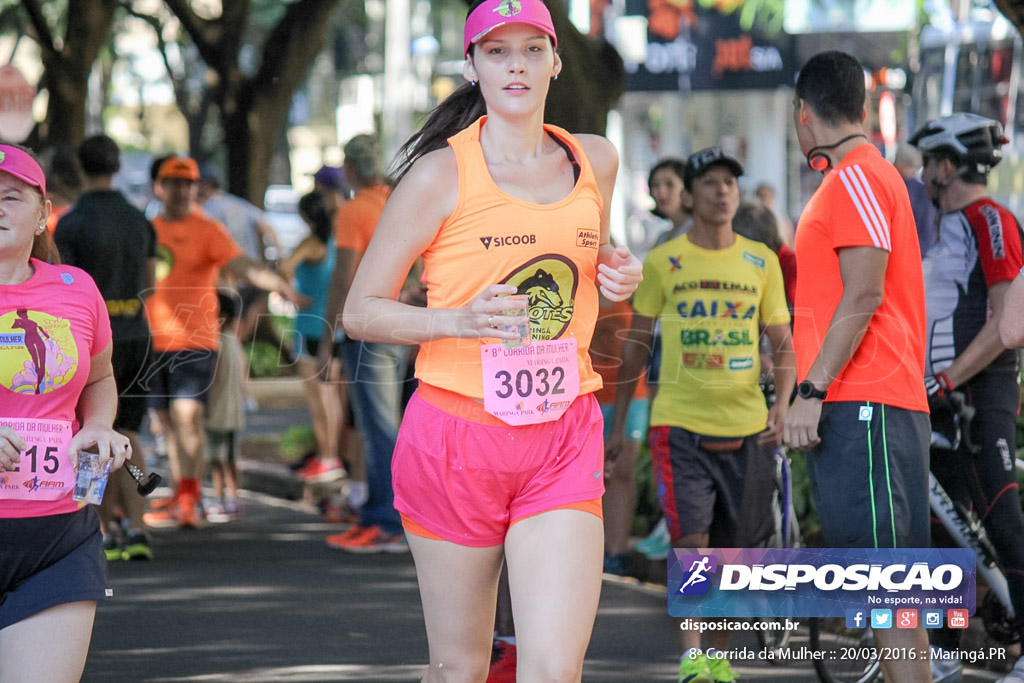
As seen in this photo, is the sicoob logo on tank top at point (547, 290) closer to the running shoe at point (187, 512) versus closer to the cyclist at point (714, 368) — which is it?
Result: the cyclist at point (714, 368)

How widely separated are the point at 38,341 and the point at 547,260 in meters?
1.38

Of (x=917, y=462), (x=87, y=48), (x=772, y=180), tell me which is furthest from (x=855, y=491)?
(x=772, y=180)

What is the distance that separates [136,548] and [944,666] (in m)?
4.95

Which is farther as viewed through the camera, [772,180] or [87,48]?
[772,180]

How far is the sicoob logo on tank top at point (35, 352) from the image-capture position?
418cm

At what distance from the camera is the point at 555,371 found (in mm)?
4086

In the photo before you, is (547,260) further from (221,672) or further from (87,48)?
(87,48)

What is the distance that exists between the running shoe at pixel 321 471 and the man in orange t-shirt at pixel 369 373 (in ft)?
6.88

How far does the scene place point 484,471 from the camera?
13.3 ft

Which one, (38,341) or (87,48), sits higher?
(87,48)

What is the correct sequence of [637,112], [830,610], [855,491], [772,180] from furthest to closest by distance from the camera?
[637,112] → [772,180] → [830,610] → [855,491]

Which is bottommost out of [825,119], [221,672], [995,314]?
[221,672]

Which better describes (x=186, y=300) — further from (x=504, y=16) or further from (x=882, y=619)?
(x=504, y=16)

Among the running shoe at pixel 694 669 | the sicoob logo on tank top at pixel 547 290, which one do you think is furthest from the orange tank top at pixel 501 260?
the running shoe at pixel 694 669
